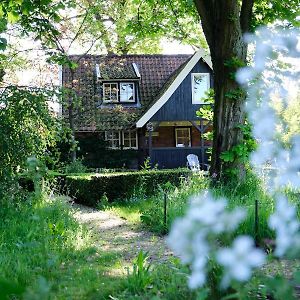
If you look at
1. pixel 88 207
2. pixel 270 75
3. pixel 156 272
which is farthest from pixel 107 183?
pixel 270 75

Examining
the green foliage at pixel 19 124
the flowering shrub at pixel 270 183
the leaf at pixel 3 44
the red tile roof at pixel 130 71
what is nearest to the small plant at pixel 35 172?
the leaf at pixel 3 44

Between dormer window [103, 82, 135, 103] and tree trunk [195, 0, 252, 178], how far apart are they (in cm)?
1714

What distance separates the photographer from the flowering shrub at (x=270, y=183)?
1549 mm

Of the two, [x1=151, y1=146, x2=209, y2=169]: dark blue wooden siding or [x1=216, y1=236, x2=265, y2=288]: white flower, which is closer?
[x1=216, y1=236, x2=265, y2=288]: white flower

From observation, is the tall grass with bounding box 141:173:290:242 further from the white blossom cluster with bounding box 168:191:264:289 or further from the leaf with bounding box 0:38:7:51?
the white blossom cluster with bounding box 168:191:264:289

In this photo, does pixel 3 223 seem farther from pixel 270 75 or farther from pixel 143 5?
pixel 143 5

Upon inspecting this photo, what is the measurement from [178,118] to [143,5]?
11.1 m

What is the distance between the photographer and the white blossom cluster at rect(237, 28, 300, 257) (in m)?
1.83

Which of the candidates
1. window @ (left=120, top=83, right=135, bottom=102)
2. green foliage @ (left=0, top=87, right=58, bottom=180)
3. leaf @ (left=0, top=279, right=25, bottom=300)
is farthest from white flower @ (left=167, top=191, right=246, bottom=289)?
window @ (left=120, top=83, right=135, bottom=102)

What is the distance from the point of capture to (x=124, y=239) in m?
8.05

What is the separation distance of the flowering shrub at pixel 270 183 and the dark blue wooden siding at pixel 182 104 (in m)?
23.5

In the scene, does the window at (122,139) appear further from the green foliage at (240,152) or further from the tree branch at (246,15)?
the green foliage at (240,152)

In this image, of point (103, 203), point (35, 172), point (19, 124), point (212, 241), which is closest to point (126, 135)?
point (103, 203)

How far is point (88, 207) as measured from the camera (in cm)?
1344
